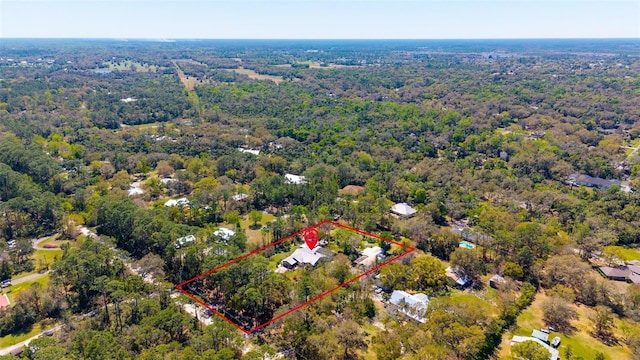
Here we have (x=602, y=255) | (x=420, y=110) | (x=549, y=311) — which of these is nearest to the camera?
(x=549, y=311)

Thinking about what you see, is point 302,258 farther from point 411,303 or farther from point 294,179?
point 294,179

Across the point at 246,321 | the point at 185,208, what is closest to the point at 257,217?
the point at 185,208

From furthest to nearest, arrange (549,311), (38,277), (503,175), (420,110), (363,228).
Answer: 1. (420,110)
2. (503,175)
3. (363,228)
4. (38,277)
5. (549,311)

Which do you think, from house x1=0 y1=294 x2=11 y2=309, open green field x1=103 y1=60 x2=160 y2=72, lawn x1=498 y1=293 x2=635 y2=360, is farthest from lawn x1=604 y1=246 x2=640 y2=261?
open green field x1=103 y1=60 x2=160 y2=72

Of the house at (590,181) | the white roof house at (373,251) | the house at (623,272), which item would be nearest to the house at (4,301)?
the white roof house at (373,251)

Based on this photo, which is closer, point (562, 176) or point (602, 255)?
point (602, 255)

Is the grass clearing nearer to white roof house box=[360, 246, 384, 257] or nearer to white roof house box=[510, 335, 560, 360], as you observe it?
white roof house box=[360, 246, 384, 257]

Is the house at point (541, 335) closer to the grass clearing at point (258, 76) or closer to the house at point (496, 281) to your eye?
the house at point (496, 281)

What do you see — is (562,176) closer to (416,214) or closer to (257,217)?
(416,214)
